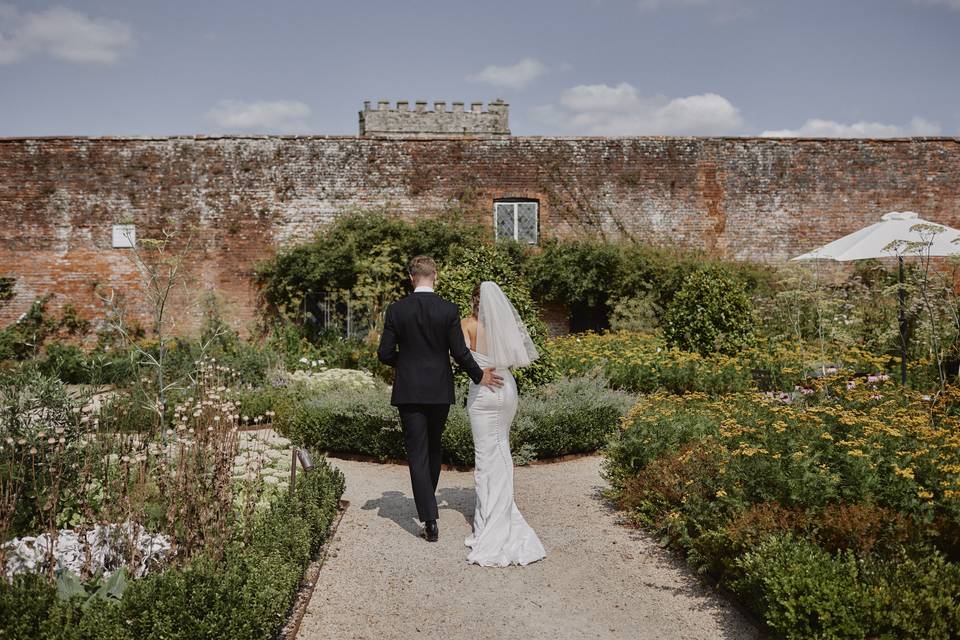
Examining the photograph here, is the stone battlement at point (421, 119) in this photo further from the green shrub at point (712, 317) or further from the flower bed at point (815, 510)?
the flower bed at point (815, 510)

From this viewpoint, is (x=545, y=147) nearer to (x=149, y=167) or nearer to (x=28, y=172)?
(x=149, y=167)

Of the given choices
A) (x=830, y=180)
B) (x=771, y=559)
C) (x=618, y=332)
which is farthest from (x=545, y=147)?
(x=771, y=559)

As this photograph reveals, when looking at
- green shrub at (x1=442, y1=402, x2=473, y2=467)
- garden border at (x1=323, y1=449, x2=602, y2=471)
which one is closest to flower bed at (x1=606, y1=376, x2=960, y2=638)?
garden border at (x1=323, y1=449, x2=602, y2=471)

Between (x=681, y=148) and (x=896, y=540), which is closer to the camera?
(x=896, y=540)

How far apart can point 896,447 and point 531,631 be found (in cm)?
271

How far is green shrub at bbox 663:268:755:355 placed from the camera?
11164 millimetres

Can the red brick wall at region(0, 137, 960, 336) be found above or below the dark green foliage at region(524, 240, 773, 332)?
above

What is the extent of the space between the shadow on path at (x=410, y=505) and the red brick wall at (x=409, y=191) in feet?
33.3

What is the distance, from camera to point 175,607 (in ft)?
10.4

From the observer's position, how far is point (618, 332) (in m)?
14.6

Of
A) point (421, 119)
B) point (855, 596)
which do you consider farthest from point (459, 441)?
point (421, 119)

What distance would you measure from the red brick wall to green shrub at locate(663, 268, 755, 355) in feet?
15.4

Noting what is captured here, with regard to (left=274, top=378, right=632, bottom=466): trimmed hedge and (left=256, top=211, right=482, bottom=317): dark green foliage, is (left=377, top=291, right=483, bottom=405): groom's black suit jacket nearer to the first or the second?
(left=274, top=378, right=632, bottom=466): trimmed hedge

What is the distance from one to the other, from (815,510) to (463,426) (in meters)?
3.57
